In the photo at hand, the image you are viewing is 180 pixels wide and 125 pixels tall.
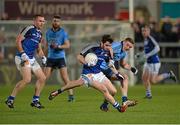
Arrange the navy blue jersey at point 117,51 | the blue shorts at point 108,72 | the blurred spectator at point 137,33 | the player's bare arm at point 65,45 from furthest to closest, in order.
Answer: the blurred spectator at point 137,33 < the player's bare arm at point 65,45 < the navy blue jersey at point 117,51 < the blue shorts at point 108,72

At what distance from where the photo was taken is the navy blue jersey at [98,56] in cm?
1898

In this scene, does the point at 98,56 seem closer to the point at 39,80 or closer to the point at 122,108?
the point at 122,108

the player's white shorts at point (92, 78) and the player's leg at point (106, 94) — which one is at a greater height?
the player's white shorts at point (92, 78)

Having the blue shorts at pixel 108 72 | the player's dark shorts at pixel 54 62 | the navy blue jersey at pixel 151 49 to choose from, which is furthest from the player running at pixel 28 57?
the navy blue jersey at pixel 151 49

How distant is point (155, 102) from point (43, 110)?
14.2ft

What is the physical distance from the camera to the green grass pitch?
689 inches

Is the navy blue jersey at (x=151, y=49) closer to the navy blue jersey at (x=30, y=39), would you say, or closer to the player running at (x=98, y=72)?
the navy blue jersey at (x=30, y=39)

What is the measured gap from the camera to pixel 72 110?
20.2 m

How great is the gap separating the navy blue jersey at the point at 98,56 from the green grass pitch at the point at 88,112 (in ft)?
3.13

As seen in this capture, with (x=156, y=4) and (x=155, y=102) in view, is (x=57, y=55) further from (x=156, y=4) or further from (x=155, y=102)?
(x=156, y=4)

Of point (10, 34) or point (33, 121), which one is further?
point (10, 34)

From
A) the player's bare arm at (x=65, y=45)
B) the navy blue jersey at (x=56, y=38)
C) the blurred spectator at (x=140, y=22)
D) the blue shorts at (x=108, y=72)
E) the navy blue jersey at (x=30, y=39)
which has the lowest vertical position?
the blurred spectator at (x=140, y=22)

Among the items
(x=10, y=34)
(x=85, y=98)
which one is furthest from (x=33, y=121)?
(x=10, y=34)

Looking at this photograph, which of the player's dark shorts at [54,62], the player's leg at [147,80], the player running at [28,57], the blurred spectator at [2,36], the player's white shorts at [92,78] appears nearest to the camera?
the player's white shorts at [92,78]
